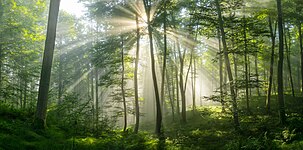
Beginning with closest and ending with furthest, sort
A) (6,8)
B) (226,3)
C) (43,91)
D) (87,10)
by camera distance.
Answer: (43,91), (226,3), (6,8), (87,10)

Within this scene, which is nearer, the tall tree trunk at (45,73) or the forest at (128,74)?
the tall tree trunk at (45,73)

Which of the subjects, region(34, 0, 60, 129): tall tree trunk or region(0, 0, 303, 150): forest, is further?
region(0, 0, 303, 150): forest

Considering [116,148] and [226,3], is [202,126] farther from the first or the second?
[116,148]

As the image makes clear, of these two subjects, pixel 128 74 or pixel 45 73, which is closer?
pixel 45 73

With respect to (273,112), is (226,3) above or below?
above

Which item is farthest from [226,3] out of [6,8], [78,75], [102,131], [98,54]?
[78,75]

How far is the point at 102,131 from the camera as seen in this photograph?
36.2ft

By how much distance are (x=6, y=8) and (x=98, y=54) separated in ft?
23.9

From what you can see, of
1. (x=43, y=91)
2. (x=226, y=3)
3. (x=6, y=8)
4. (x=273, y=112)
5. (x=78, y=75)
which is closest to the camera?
(x=43, y=91)

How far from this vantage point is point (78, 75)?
3253cm

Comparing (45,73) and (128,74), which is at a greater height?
(128,74)

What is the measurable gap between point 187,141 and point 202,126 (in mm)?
5660

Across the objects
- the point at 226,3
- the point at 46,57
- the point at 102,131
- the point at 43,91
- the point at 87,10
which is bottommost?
the point at 102,131

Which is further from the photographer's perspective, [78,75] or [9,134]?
[78,75]
